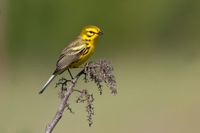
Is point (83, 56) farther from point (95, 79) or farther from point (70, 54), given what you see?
point (95, 79)

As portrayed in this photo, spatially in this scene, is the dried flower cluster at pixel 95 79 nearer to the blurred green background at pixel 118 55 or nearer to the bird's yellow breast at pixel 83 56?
the bird's yellow breast at pixel 83 56

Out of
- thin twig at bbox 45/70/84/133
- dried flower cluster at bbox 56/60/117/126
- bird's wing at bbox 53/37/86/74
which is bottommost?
thin twig at bbox 45/70/84/133

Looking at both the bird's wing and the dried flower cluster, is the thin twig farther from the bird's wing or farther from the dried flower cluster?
the bird's wing

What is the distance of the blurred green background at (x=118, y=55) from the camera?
30.3ft

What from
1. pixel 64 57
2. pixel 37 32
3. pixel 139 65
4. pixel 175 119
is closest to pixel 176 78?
pixel 139 65

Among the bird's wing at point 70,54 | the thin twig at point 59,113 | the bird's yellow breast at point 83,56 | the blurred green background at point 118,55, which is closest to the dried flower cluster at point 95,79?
the thin twig at point 59,113

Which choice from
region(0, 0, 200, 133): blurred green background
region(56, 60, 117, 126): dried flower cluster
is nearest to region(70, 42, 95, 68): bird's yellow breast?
region(56, 60, 117, 126): dried flower cluster

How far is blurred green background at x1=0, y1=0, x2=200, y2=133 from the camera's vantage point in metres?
9.23

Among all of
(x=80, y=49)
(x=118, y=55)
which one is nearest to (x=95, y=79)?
(x=80, y=49)

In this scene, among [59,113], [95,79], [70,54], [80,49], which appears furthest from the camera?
[80,49]

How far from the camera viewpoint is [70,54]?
5199 millimetres

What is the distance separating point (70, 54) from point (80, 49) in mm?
119

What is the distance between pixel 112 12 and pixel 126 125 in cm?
342

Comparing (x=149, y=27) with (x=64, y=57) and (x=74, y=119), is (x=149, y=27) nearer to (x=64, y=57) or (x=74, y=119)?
(x=74, y=119)
